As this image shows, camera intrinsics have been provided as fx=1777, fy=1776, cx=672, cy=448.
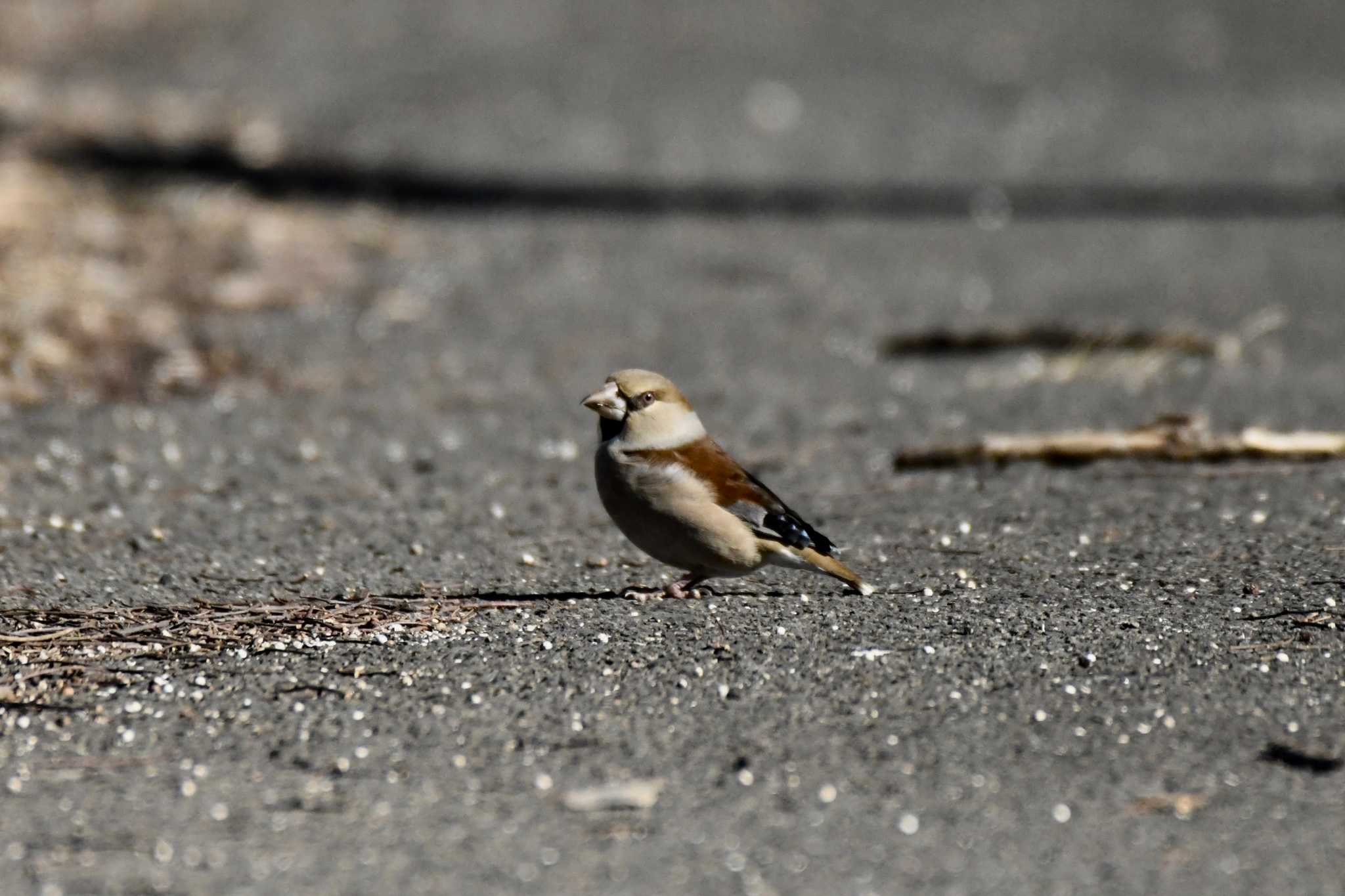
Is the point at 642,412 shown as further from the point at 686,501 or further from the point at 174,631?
the point at 174,631

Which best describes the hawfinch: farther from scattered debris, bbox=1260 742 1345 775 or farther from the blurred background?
the blurred background

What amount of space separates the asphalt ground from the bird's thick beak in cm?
58

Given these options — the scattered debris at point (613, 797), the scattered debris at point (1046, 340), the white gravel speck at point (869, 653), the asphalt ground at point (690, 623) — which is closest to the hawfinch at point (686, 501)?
the asphalt ground at point (690, 623)

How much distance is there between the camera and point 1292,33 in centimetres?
1677

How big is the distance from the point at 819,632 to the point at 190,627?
1.76 meters

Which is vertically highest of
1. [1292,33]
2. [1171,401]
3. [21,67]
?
[1292,33]

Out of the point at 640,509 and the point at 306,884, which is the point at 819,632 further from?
the point at 306,884

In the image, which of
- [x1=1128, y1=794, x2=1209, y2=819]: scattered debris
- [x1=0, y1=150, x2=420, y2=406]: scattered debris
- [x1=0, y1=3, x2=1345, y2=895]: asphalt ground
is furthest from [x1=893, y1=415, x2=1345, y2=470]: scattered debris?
[x1=0, y1=150, x2=420, y2=406]: scattered debris

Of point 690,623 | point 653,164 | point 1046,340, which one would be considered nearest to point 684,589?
point 690,623

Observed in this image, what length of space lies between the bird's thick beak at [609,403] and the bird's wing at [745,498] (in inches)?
6.5

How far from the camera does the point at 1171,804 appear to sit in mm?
3889

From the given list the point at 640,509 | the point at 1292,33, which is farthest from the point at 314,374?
the point at 1292,33

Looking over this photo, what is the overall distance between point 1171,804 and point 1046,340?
5891mm

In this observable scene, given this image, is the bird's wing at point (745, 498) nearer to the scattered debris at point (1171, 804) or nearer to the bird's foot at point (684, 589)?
the bird's foot at point (684, 589)
